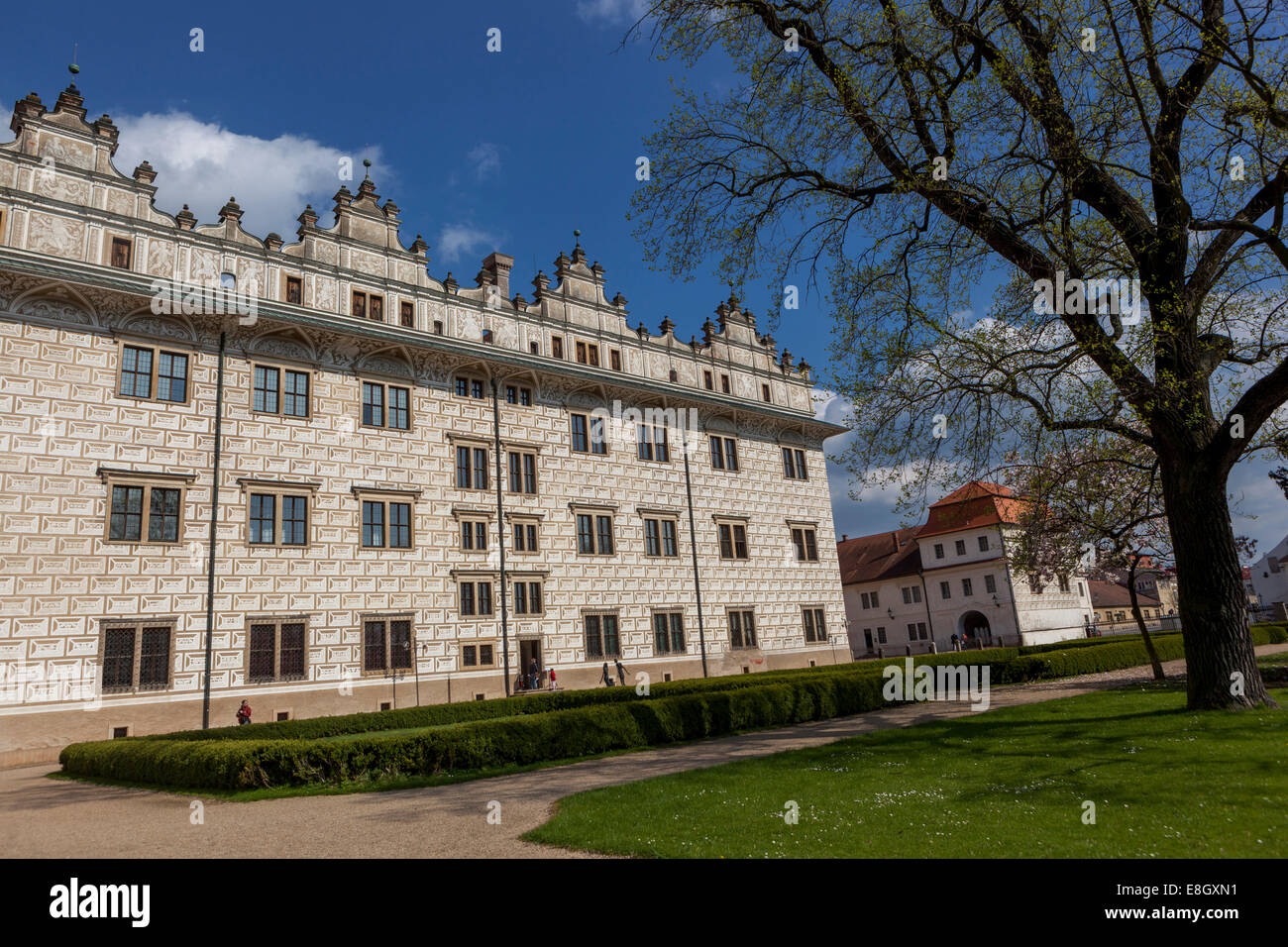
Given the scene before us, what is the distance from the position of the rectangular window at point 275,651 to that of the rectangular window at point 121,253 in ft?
36.8

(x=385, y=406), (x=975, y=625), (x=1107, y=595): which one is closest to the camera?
(x=385, y=406)

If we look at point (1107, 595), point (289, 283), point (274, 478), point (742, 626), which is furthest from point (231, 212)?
point (1107, 595)

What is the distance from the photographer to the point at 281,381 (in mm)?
25266

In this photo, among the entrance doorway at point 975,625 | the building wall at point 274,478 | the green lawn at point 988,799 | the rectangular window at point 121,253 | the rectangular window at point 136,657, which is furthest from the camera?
the entrance doorway at point 975,625

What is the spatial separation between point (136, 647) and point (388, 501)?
27.1 ft

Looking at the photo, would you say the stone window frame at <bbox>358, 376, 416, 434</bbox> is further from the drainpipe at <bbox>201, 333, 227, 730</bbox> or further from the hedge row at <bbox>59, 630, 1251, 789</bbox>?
the hedge row at <bbox>59, 630, 1251, 789</bbox>

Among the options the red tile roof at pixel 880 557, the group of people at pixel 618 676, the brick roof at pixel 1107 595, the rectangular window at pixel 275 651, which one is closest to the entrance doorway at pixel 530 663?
the group of people at pixel 618 676

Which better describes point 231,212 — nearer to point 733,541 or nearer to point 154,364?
point 154,364

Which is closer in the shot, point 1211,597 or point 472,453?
point 1211,597

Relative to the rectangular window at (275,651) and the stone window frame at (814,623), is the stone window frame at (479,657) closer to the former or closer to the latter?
the rectangular window at (275,651)

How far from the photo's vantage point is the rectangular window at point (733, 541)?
36.6 metres

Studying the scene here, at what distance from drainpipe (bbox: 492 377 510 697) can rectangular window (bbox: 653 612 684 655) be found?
7.13m
